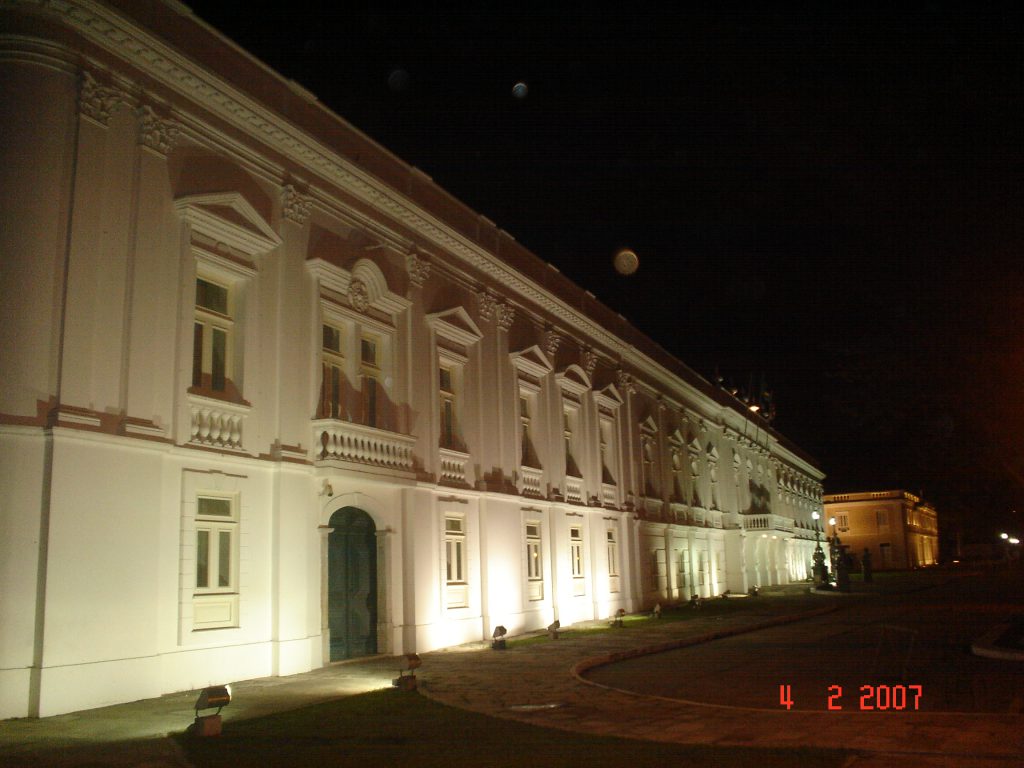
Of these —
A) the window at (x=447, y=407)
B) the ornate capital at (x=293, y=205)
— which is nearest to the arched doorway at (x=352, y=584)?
the window at (x=447, y=407)

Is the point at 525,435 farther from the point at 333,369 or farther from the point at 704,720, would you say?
the point at 704,720

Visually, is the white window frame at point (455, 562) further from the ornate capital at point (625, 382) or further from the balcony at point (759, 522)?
the balcony at point (759, 522)

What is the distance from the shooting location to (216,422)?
14.0 m

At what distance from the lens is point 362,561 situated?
57.4ft

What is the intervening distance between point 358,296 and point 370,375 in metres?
1.58

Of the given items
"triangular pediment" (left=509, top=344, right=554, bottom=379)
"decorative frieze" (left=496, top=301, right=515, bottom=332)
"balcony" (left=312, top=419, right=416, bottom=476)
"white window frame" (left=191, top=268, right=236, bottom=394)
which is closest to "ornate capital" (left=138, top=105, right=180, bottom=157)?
"white window frame" (left=191, top=268, right=236, bottom=394)

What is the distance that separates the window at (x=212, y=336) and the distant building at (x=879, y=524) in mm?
85907

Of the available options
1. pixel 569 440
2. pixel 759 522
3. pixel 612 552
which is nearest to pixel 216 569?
pixel 569 440

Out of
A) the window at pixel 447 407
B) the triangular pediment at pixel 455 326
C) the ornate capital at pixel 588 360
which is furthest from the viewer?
Answer: the ornate capital at pixel 588 360

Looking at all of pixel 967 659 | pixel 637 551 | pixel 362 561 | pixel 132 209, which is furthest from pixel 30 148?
pixel 637 551

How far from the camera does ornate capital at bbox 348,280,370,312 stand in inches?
689

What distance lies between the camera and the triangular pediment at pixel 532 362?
24391 mm

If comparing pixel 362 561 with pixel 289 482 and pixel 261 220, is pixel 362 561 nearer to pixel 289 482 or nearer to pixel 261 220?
pixel 289 482

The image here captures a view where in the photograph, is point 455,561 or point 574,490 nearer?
point 455,561
